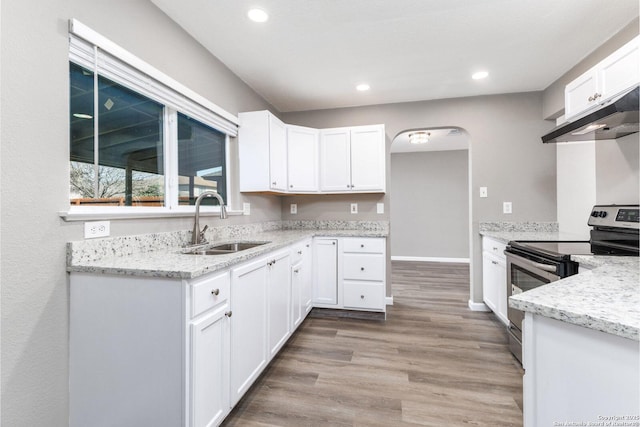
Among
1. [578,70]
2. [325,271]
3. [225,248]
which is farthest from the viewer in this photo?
[325,271]

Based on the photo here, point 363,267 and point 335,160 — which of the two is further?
point 335,160

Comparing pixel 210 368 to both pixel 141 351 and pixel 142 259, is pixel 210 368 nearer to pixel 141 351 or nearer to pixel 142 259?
pixel 141 351

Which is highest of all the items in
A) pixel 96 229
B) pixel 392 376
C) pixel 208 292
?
pixel 96 229

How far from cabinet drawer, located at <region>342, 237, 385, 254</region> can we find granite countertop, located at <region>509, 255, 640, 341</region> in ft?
6.22

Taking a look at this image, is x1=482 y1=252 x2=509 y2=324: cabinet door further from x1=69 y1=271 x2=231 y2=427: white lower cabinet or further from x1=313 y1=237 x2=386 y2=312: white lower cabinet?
x1=69 y1=271 x2=231 y2=427: white lower cabinet

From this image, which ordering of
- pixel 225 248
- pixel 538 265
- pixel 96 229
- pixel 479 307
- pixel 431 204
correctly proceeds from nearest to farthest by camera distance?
pixel 96 229 < pixel 538 265 < pixel 225 248 < pixel 479 307 < pixel 431 204

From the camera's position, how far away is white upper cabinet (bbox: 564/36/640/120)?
63.6 inches

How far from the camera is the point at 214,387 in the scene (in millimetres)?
1357

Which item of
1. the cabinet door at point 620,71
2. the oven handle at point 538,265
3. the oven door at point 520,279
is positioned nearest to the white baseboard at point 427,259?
the oven door at point 520,279

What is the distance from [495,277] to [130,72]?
3.35 metres

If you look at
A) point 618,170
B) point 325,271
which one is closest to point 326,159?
point 325,271

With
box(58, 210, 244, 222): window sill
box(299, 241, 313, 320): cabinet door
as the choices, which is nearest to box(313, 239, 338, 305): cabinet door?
box(299, 241, 313, 320): cabinet door

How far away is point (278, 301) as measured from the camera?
2143 millimetres

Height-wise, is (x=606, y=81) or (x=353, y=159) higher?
(x=606, y=81)
